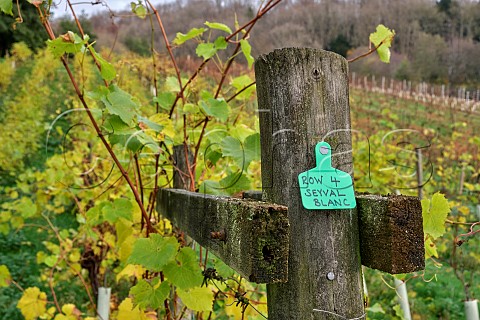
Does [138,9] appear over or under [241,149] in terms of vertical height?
over

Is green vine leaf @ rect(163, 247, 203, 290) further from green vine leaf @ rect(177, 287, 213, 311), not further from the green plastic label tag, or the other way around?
the green plastic label tag

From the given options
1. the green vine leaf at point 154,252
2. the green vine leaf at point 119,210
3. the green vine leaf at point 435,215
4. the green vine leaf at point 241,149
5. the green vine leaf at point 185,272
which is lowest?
the green vine leaf at point 185,272

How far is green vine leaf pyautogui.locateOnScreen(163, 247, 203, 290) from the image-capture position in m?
1.07

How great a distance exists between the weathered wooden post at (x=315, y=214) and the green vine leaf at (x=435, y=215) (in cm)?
26

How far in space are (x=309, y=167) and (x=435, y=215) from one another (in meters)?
0.37

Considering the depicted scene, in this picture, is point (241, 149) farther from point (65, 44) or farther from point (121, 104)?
point (65, 44)

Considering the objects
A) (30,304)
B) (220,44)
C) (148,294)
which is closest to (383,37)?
(220,44)

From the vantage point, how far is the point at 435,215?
988mm

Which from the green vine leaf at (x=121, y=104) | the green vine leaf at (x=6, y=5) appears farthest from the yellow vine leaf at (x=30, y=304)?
the green vine leaf at (x=6, y=5)

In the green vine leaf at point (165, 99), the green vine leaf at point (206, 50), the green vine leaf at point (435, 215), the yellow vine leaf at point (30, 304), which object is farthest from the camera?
the yellow vine leaf at point (30, 304)

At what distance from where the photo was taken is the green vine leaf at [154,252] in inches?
41.3

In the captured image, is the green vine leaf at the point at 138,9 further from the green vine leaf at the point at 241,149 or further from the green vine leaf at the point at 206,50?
the green vine leaf at the point at 241,149

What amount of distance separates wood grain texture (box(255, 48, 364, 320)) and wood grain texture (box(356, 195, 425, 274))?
42mm

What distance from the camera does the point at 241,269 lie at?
2.19 feet
